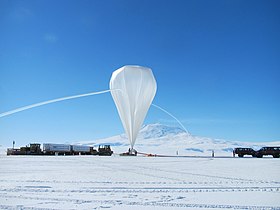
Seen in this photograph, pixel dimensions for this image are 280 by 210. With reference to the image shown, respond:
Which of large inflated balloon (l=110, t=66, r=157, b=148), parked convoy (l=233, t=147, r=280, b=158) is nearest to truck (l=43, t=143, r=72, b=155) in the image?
large inflated balloon (l=110, t=66, r=157, b=148)

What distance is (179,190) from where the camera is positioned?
1002 centimetres

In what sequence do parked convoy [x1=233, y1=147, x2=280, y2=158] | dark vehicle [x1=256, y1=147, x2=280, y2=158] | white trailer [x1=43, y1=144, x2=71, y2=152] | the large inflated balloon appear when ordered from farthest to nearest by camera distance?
white trailer [x1=43, y1=144, x2=71, y2=152] < parked convoy [x1=233, y1=147, x2=280, y2=158] < dark vehicle [x1=256, y1=147, x2=280, y2=158] < the large inflated balloon

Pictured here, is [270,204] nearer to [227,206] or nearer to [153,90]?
[227,206]

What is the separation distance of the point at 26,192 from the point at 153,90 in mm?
41377

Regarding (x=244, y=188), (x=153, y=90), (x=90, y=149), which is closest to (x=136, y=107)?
(x=153, y=90)

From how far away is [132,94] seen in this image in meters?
47.5

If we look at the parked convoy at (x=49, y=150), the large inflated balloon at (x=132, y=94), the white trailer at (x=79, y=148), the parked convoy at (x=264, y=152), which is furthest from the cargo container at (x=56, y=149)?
the parked convoy at (x=264, y=152)

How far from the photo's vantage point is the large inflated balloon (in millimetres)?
47594

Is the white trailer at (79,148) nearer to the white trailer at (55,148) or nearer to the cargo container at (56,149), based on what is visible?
the cargo container at (56,149)

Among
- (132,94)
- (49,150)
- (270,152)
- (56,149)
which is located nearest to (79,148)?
(56,149)

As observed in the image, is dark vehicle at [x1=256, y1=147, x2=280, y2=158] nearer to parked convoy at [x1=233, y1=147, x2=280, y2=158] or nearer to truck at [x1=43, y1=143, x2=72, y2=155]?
parked convoy at [x1=233, y1=147, x2=280, y2=158]

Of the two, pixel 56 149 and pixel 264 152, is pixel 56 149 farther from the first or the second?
pixel 264 152

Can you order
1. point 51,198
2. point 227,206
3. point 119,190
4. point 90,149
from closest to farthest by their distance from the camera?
point 227,206, point 51,198, point 119,190, point 90,149

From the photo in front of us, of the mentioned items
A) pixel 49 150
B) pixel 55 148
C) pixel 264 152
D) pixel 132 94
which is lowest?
pixel 264 152
